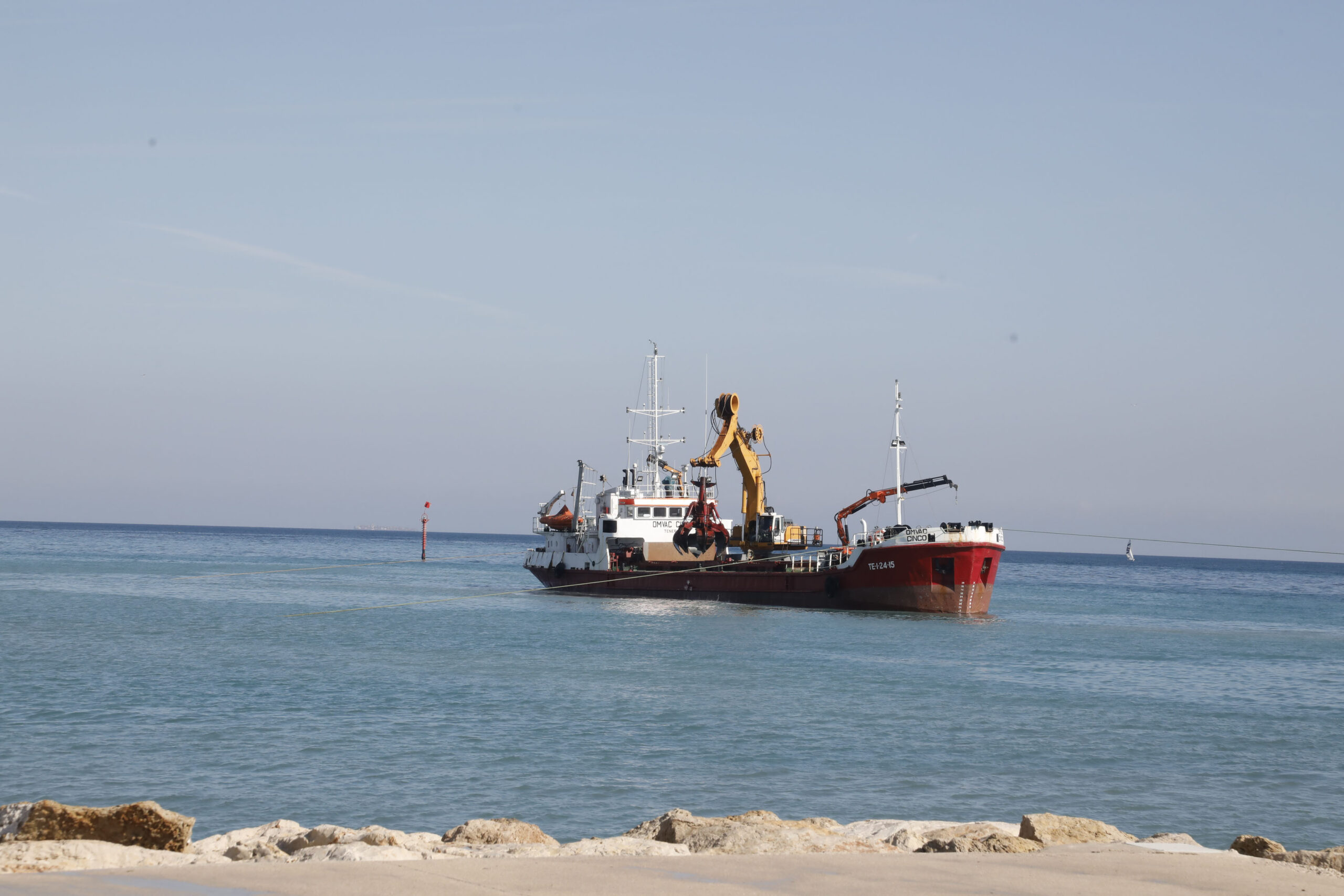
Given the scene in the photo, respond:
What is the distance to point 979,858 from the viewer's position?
29.6ft

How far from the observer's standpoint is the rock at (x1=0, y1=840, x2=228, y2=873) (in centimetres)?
789

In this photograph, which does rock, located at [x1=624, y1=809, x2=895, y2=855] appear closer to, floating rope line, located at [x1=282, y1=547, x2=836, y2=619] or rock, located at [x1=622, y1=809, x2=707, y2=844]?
rock, located at [x1=622, y1=809, x2=707, y2=844]

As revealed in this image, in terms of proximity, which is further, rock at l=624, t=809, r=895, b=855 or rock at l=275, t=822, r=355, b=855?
rock at l=275, t=822, r=355, b=855

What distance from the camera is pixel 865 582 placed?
48000mm

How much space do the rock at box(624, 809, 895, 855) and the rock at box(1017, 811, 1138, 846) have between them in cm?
144

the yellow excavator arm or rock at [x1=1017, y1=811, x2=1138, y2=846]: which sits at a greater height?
the yellow excavator arm

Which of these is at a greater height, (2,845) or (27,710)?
(2,845)

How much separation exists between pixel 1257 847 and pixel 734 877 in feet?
16.9

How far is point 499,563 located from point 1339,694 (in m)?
113

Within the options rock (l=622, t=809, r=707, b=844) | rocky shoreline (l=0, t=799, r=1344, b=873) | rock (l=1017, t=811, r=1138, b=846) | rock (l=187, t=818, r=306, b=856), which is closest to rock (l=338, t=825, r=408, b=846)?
rocky shoreline (l=0, t=799, r=1344, b=873)

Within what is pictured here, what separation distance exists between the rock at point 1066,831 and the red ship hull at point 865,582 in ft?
118

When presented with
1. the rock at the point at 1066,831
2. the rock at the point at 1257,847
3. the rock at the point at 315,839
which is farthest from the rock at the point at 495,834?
the rock at the point at 1257,847

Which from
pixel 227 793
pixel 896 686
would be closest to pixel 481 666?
pixel 896 686

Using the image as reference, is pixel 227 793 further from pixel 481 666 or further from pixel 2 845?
pixel 481 666
